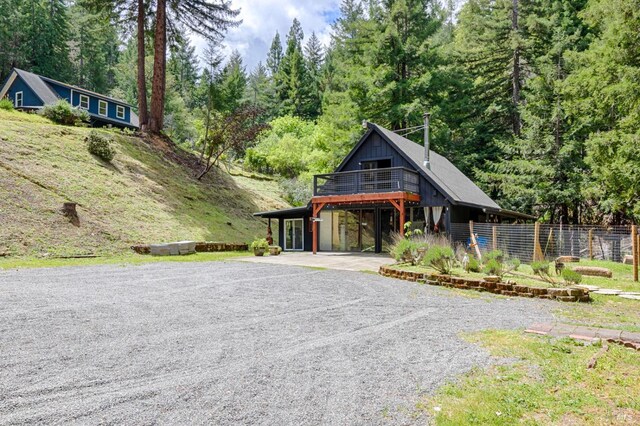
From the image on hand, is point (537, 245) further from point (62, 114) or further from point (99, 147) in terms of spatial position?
point (62, 114)

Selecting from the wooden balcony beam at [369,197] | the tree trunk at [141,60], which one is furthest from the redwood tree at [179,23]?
the wooden balcony beam at [369,197]

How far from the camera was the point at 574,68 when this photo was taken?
72.6 ft

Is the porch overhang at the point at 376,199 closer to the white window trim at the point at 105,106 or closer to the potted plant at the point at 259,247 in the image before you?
the potted plant at the point at 259,247

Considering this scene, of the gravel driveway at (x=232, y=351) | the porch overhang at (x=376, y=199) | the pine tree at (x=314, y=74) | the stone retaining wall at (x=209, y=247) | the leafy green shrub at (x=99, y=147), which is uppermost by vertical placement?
the pine tree at (x=314, y=74)

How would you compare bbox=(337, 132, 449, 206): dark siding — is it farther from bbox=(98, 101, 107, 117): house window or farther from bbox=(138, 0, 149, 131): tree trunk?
bbox=(98, 101, 107, 117): house window

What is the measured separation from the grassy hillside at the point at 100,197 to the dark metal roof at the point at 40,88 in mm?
6706

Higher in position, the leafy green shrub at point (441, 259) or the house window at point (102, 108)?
the house window at point (102, 108)

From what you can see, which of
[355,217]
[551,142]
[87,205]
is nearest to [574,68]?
[551,142]

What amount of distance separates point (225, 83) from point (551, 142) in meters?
38.0

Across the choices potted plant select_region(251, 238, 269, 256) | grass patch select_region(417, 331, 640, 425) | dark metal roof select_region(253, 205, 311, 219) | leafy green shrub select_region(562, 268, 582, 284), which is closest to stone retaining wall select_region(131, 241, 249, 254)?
potted plant select_region(251, 238, 269, 256)

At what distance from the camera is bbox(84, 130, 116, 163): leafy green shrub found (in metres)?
21.0

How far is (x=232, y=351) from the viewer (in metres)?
4.27

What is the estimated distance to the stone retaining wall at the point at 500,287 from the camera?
7332 millimetres

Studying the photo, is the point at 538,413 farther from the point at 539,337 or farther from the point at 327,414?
the point at 539,337
